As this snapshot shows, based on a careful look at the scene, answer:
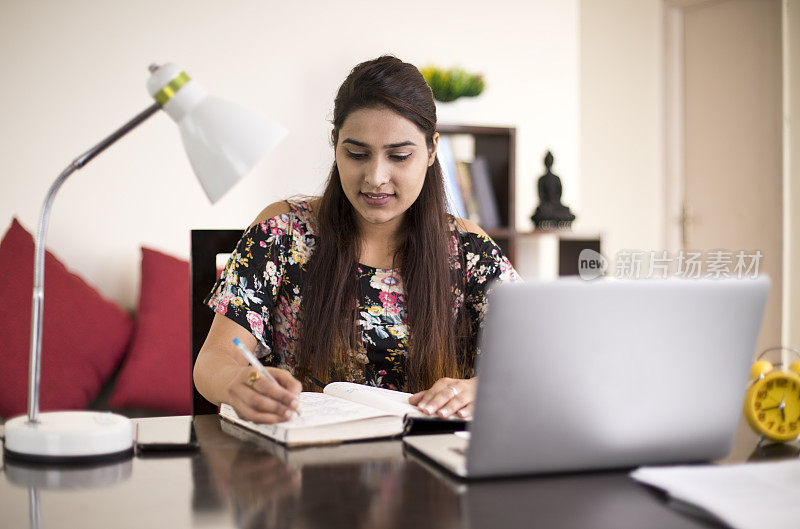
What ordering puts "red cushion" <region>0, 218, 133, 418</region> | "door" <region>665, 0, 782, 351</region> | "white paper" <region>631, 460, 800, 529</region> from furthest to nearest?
"door" <region>665, 0, 782, 351</region>
"red cushion" <region>0, 218, 133, 418</region>
"white paper" <region>631, 460, 800, 529</region>

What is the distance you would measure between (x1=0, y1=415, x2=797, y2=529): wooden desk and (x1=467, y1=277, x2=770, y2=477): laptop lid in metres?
0.04

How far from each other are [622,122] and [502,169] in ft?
4.96

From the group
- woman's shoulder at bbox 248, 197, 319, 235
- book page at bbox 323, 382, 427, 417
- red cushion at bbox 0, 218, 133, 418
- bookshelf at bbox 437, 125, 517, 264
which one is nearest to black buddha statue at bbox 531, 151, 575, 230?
bookshelf at bbox 437, 125, 517, 264

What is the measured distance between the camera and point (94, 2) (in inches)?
96.0

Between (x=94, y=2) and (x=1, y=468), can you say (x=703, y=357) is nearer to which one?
(x=1, y=468)

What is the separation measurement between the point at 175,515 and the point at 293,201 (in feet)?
3.55

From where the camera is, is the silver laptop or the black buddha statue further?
the black buddha statue

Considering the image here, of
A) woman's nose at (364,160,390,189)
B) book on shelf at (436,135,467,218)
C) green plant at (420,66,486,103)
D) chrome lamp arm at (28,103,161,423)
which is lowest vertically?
chrome lamp arm at (28,103,161,423)

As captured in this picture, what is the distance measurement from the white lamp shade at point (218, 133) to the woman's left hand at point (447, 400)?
0.42 meters

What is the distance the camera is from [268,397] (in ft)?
3.27

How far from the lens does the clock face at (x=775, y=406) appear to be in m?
1.00

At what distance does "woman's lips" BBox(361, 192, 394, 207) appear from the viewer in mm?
1534

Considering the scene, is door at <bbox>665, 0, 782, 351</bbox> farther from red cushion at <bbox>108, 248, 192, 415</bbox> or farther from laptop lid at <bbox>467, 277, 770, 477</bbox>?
laptop lid at <bbox>467, 277, 770, 477</bbox>

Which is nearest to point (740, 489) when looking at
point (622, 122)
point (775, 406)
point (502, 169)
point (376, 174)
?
point (775, 406)
